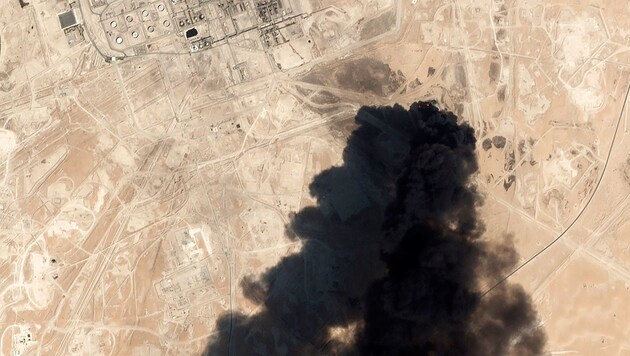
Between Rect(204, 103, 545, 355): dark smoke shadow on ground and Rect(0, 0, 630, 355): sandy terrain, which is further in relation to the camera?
Rect(0, 0, 630, 355): sandy terrain

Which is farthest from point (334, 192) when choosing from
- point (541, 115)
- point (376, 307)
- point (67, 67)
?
point (67, 67)

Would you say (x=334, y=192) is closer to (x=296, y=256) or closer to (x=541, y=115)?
(x=296, y=256)

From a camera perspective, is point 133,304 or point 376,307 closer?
point 376,307

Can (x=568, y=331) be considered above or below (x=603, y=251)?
below

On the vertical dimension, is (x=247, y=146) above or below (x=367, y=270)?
above

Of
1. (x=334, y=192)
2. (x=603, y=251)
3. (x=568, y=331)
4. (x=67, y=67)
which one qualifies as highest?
(x=67, y=67)

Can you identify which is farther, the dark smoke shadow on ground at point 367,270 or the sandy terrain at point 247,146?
the sandy terrain at point 247,146

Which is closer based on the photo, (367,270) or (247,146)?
(367,270)
